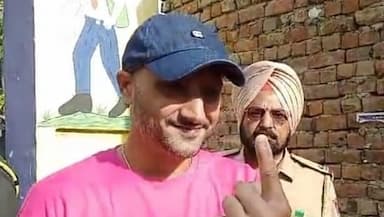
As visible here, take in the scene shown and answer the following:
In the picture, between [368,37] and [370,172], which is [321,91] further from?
[370,172]

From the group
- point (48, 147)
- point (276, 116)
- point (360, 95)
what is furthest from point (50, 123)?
point (360, 95)

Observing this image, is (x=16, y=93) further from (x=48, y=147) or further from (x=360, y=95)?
(x=360, y=95)

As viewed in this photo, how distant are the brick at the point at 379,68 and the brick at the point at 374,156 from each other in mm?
348

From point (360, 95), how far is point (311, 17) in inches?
22.0

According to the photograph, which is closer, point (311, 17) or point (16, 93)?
point (16, 93)

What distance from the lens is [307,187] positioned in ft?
9.10

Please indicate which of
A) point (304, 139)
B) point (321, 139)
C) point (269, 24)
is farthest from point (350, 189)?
point (269, 24)

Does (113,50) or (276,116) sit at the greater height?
(113,50)

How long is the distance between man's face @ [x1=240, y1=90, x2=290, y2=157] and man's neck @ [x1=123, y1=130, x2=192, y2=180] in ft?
3.98

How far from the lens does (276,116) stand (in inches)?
113

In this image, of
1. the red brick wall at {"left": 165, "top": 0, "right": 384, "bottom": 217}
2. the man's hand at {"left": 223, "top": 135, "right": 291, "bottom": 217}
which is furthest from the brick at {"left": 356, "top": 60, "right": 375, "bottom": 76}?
the man's hand at {"left": 223, "top": 135, "right": 291, "bottom": 217}

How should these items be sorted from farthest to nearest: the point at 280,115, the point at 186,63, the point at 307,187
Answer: the point at 280,115 → the point at 307,187 → the point at 186,63

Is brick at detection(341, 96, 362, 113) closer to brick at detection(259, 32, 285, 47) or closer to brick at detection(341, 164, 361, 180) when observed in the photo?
brick at detection(341, 164, 361, 180)

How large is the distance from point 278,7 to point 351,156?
3.27 feet
